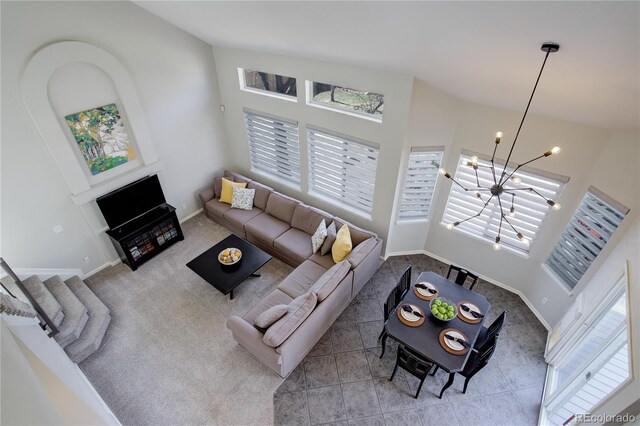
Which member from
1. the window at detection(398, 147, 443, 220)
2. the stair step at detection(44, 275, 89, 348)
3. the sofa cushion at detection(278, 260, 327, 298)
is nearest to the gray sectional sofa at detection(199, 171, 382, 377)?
the sofa cushion at detection(278, 260, 327, 298)

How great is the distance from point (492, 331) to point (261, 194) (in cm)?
475

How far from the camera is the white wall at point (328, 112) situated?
4.84m

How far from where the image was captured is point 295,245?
6066 mm

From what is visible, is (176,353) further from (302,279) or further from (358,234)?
(358,234)

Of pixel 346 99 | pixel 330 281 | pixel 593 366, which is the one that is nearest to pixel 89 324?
pixel 330 281

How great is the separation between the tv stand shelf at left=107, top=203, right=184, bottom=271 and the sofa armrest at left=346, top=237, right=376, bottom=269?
354 cm

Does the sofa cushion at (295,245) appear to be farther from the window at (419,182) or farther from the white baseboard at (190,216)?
the white baseboard at (190,216)

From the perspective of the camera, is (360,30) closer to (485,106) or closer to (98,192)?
(485,106)

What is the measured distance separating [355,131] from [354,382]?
3.74 m

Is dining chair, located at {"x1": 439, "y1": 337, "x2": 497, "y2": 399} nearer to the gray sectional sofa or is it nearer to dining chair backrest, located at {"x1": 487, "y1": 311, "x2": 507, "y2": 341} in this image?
dining chair backrest, located at {"x1": 487, "y1": 311, "x2": 507, "y2": 341}

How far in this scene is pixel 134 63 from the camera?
5.45 m

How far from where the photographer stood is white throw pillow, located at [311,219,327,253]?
579 cm

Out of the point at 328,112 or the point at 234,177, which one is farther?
the point at 234,177

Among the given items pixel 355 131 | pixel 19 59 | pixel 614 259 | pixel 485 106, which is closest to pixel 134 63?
pixel 19 59
